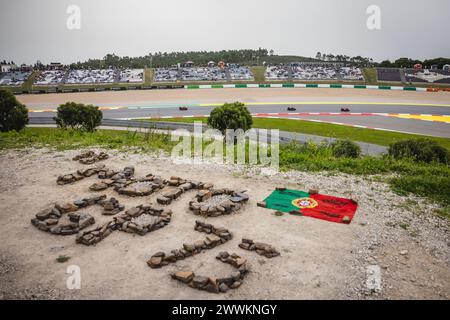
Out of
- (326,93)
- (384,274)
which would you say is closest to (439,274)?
(384,274)

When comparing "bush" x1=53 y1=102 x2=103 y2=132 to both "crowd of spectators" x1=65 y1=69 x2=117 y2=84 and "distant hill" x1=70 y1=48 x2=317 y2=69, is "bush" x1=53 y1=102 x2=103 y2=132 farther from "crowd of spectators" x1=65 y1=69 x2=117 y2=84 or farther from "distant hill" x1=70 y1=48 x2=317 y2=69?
"distant hill" x1=70 y1=48 x2=317 y2=69

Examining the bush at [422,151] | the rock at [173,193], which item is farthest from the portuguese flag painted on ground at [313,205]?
the bush at [422,151]

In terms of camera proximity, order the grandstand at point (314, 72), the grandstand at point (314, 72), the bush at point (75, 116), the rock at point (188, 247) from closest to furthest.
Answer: the rock at point (188, 247)
the bush at point (75, 116)
the grandstand at point (314, 72)
the grandstand at point (314, 72)

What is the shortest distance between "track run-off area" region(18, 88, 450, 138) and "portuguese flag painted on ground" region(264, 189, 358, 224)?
108 ft

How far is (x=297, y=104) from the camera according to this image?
62.5 meters

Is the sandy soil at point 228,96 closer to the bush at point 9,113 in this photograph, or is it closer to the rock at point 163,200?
the bush at point 9,113

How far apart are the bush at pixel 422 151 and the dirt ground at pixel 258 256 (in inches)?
320

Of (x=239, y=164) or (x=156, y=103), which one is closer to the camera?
Result: (x=239, y=164)

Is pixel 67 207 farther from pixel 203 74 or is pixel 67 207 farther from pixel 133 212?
pixel 203 74

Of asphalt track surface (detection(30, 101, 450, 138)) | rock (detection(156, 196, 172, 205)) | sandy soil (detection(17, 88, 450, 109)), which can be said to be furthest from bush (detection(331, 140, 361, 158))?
sandy soil (detection(17, 88, 450, 109))

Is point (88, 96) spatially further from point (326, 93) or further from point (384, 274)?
point (384, 274)

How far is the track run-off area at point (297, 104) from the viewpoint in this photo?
4762 centimetres
